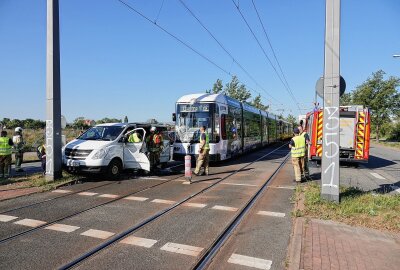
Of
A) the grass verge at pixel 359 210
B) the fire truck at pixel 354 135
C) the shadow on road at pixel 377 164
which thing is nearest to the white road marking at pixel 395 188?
the grass verge at pixel 359 210

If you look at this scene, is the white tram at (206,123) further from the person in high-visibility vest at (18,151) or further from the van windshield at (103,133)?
the person in high-visibility vest at (18,151)

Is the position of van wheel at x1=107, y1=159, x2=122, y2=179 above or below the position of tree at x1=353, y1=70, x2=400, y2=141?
below

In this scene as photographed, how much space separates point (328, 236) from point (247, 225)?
1439 millimetres

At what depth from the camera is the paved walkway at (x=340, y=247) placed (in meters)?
4.49

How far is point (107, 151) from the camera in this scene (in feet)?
36.3

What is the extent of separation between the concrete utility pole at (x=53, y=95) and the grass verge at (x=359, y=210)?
730 centimetres

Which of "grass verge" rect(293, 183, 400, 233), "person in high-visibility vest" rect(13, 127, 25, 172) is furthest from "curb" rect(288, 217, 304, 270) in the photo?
"person in high-visibility vest" rect(13, 127, 25, 172)

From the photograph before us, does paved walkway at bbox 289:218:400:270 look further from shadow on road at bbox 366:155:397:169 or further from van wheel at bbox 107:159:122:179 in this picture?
shadow on road at bbox 366:155:397:169

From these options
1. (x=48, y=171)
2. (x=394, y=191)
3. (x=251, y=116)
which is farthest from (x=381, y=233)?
(x=251, y=116)

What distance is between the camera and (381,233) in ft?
19.1

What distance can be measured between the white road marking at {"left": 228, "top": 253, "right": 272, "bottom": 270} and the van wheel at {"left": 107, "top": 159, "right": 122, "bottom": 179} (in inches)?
284

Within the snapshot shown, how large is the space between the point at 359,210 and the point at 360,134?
9519 millimetres

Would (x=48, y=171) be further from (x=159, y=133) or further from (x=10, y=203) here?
(x=159, y=133)

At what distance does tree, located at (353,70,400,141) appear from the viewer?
42875 mm
